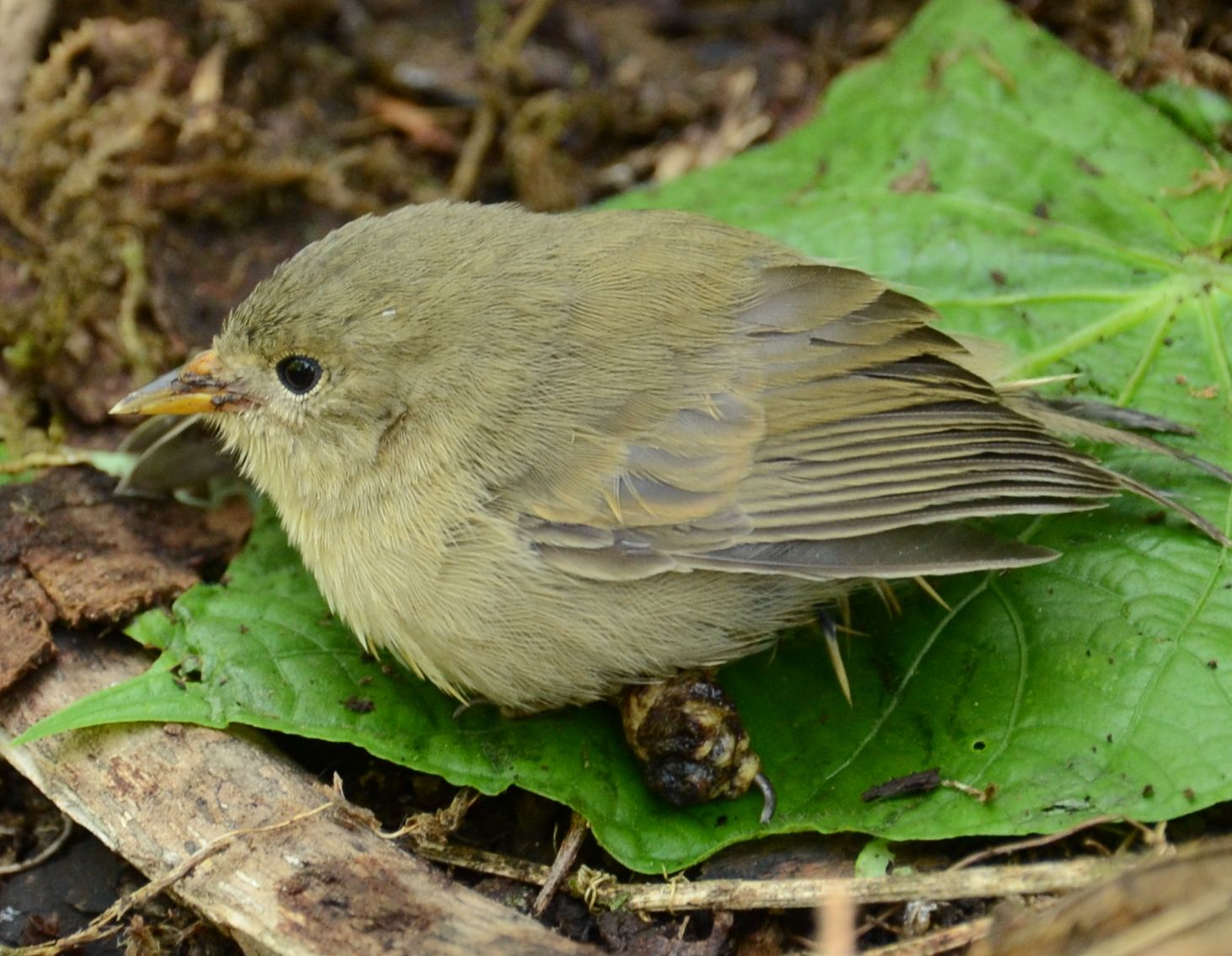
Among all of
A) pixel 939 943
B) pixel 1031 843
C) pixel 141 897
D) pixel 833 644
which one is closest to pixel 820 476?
pixel 833 644

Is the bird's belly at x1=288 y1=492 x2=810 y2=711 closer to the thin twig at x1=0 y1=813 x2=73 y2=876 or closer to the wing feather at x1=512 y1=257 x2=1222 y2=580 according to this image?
the wing feather at x1=512 y1=257 x2=1222 y2=580

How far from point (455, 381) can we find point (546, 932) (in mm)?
1482

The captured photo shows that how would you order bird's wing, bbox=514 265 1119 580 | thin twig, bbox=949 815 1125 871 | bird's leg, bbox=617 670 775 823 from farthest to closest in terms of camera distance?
bird's leg, bbox=617 670 775 823
bird's wing, bbox=514 265 1119 580
thin twig, bbox=949 815 1125 871

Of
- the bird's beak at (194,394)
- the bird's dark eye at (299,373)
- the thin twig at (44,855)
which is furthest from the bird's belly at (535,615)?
the thin twig at (44,855)

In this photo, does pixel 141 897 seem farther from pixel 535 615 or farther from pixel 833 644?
pixel 833 644

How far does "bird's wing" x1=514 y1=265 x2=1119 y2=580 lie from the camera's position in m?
3.22

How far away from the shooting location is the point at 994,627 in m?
3.61

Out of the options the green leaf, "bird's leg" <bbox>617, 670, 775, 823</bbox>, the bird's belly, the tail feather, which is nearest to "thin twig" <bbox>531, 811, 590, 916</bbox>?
the green leaf

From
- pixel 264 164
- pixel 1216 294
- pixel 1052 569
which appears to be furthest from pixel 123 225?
pixel 1216 294

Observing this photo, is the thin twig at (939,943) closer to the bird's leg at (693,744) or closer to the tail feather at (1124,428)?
the bird's leg at (693,744)

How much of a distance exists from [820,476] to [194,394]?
6.17ft

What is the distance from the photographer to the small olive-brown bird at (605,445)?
327 centimetres

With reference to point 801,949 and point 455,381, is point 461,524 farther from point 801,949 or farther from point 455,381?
point 801,949

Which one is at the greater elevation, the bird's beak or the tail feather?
the bird's beak
